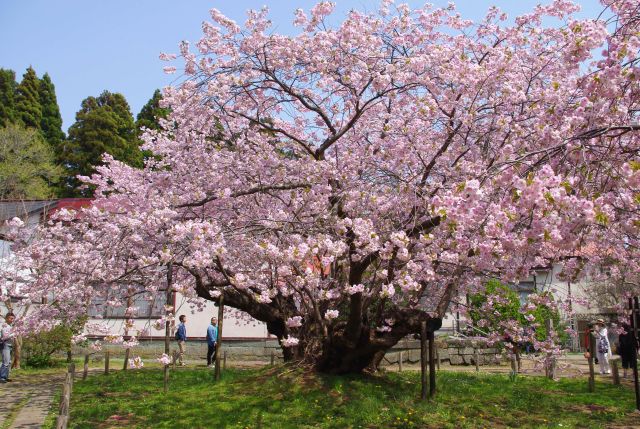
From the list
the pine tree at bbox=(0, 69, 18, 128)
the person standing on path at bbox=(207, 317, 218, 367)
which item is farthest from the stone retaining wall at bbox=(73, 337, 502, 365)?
the pine tree at bbox=(0, 69, 18, 128)

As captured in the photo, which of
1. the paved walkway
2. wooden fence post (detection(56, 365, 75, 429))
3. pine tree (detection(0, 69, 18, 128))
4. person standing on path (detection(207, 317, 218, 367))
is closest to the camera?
wooden fence post (detection(56, 365, 75, 429))

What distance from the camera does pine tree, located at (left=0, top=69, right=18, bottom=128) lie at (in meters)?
39.3

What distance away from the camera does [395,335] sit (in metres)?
10.7

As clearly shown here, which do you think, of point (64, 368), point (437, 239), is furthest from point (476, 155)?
point (64, 368)

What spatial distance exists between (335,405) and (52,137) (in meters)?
39.0

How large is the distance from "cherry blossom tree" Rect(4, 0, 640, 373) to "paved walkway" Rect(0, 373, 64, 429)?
5.24 feet

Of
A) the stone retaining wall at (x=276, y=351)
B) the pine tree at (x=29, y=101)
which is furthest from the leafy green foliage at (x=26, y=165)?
the stone retaining wall at (x=276, y=351)

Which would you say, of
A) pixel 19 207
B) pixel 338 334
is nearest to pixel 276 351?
pixel 338 334

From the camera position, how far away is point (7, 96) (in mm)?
40688

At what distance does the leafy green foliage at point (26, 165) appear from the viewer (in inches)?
1171

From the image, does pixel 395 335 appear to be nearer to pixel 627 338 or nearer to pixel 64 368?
pixel 627 338

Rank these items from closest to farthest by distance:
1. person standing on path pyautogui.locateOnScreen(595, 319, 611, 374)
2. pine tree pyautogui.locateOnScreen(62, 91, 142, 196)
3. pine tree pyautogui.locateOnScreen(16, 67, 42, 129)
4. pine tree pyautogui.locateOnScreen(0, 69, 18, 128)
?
person standing on path pyautogui.locateOnScreen(595, 319, 611, 374), pine tree pyautogui.locateOnScreen(62, 91, 142, 196), pine tree pyautogui.locateOnScreen(0, 69, 18, 128), pine tree pyautogui.locateOnScreen(16, 67, 42, 129)

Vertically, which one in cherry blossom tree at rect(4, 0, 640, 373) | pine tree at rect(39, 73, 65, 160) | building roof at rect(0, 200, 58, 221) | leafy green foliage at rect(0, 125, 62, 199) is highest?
pine tree at rect(39, 73, 65, 160)

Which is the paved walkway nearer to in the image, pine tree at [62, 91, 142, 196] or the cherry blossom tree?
the cherry blossom tree
